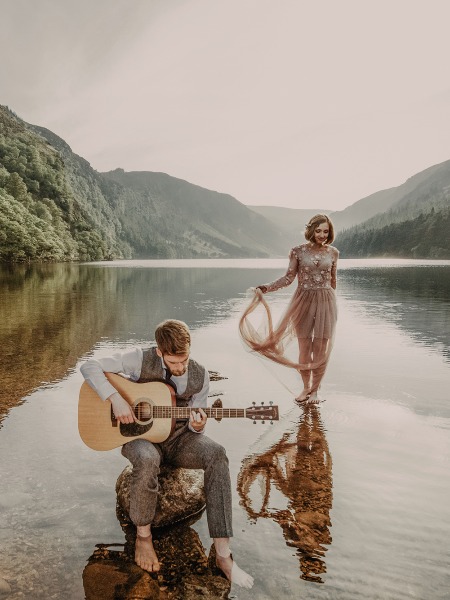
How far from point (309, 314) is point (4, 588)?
5912 mm

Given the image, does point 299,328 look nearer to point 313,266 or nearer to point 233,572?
point 313,266

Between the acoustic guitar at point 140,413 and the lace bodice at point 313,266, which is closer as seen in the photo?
the acoustic guitar at point 140,413

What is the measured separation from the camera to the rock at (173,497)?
4434 mm

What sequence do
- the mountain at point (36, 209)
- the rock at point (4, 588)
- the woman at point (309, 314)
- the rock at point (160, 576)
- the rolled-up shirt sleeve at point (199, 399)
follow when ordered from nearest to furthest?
the rock at point (4, 588) < the rock at point (160, 576) < the rolled-up shirt sleeve at point (199, 399) < the woman at point (309, 314) < the mountain at point (36, 209)

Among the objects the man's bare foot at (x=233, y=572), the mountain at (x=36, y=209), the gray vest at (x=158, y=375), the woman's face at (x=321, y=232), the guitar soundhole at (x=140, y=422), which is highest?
the mountain at (x=36, y=209)

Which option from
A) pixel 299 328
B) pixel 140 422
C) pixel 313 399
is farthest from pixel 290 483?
pixel 299 328

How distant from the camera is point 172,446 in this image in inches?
174

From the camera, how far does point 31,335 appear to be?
46.9 feet

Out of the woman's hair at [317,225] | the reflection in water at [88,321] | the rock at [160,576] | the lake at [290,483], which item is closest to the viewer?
the rock at [160,576]

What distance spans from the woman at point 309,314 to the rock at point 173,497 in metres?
3.85

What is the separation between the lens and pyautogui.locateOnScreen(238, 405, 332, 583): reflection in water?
4.09 m

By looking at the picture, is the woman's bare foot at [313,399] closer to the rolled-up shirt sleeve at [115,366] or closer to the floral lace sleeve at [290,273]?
the floral lace sleeve at [290,273]

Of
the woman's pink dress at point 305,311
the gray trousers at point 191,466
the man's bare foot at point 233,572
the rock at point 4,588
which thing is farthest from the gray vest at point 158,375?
the woman's pink dress at point 305,311

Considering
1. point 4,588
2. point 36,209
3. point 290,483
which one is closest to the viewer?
point 4,588
